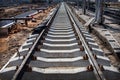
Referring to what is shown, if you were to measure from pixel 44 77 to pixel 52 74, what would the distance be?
10.5 inches

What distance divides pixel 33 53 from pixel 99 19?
1000 centimetres

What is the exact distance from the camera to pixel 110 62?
286 inches

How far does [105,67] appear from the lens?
251 inches

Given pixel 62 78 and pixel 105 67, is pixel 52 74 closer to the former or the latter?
pixel 62 78

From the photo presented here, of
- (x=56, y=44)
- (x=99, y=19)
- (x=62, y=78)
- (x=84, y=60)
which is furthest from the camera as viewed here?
(x=99, y=19)

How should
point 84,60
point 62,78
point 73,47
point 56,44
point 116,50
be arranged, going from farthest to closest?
point 56,44
point 73,47
point 116,50
point 84,60
point 62,78

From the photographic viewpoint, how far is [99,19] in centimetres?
1672

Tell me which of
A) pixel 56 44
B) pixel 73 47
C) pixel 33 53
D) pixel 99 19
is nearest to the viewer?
pixel 33 53

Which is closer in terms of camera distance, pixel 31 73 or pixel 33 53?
pixel 31 73

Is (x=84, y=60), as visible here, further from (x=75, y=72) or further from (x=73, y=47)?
(x=73, y=47)

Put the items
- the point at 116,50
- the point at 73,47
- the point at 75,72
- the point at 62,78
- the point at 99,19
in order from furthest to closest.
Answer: the point at 99,19 < the point at 73,47 < the point at 116,50 < the point at 75,72 < the point at 62,78

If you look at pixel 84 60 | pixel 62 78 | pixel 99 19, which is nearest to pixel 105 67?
pixel 84 60

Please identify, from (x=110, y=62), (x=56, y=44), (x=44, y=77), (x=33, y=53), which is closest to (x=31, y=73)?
(x=44, y=77)

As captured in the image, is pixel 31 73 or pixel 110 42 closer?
pixel 31 73
